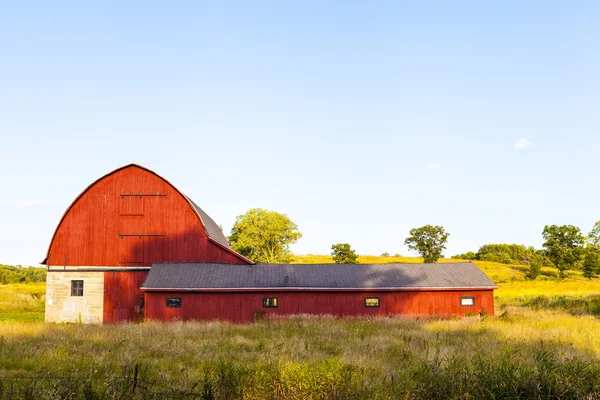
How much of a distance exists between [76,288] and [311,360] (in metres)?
22.6

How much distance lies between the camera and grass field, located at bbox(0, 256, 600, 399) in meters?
8.70

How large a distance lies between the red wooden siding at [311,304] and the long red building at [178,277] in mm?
56

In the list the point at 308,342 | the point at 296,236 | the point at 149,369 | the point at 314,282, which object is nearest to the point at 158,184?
the point at 314,282

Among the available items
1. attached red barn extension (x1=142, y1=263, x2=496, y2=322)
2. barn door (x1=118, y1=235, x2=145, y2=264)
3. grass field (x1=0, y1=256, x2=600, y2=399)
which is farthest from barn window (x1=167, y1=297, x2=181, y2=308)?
grass field (x1=0, y1=256, x2=600, y2=399)

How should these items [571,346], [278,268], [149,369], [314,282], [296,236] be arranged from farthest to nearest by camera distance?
[296,236] < [278,268] < [314,282] < [571,346] < [149,369]

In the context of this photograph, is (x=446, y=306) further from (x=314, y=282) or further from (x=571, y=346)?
(x=571, y=346)

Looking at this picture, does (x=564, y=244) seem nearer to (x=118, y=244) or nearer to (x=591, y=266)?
(x=591, y=266)

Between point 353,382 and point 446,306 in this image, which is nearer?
point 353,382

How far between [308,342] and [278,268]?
47.9 feet

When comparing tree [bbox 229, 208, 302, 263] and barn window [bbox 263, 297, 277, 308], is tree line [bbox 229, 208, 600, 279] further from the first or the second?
barn window [bbox 263, 297, 277, 308]

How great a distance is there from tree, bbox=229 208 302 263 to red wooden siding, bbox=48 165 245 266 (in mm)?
30814

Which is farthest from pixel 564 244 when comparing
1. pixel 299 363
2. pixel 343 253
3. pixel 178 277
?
pixel 299 363

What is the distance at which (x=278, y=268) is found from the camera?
31906 mm

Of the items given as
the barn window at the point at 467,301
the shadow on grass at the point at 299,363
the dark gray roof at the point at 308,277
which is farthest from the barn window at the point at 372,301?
the shadow on grass at the point at 299,363
